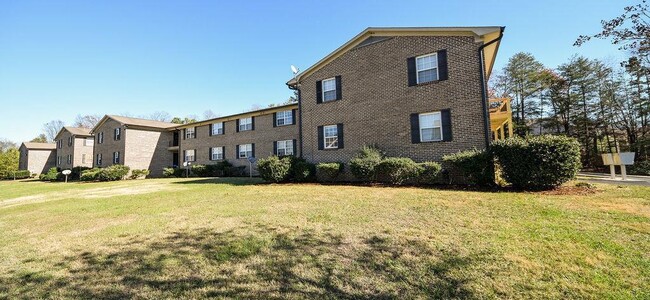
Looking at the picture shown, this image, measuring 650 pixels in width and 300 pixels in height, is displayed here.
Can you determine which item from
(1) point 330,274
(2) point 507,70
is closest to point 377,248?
(1) point 330,274

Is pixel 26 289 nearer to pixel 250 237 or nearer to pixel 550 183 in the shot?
pixel 250 237

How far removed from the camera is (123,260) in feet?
12.5

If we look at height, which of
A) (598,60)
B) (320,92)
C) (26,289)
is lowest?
(26,289)

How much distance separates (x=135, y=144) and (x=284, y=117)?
1796cm

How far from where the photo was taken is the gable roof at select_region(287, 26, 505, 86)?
412 inches

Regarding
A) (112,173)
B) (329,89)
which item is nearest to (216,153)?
(112,173)

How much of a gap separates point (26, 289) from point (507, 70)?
3577 centimetres

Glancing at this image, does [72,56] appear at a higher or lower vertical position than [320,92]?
higher

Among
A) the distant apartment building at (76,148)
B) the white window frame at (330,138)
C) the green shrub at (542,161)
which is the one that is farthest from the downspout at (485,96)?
the distant apartment building at (76,148)

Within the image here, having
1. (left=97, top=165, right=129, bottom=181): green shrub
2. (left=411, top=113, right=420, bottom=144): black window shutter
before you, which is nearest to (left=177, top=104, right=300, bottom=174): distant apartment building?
(left=97, top=165, right=129, bottom=181): green shrub

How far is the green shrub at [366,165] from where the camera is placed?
11.2 meters

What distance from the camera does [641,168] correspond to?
2036 centimetres

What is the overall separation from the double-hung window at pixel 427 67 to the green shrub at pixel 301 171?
21.0ft

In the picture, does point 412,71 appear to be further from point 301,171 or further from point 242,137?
point 242,137
